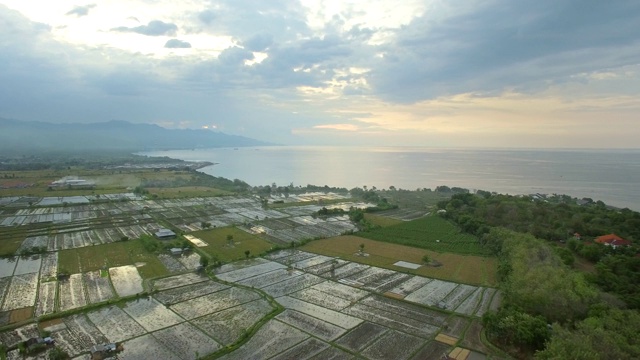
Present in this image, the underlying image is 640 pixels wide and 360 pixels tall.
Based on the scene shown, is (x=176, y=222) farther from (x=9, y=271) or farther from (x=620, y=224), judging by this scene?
(x=620, y=224)

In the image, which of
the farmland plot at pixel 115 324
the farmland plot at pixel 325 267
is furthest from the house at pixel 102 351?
the farmland plot at pixel 325 267

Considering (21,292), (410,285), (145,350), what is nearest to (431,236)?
(410,285)

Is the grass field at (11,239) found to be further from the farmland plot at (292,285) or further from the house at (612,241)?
the house at (612,241)

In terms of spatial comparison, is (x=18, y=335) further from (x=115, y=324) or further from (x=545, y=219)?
(x=545, y=219)

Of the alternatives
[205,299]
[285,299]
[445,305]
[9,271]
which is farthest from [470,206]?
[9,271]

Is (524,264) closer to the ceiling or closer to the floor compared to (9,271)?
closer to the ceiling
